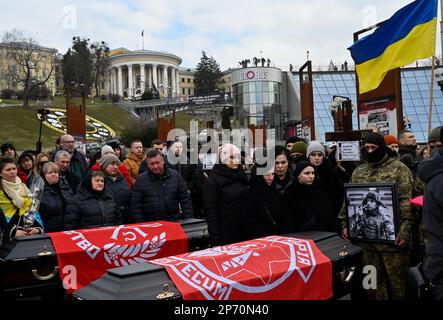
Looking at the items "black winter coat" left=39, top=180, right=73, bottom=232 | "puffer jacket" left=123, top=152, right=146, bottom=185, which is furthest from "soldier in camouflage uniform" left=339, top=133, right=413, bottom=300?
"puffer jacket" left=123, top=152, right=146, bottom=185

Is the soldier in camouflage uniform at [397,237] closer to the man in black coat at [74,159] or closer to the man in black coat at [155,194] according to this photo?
the man in black coat at [155,194]

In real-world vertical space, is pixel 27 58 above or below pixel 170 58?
below

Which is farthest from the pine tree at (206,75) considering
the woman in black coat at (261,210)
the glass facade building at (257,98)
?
the woman in black coat at (261,210)

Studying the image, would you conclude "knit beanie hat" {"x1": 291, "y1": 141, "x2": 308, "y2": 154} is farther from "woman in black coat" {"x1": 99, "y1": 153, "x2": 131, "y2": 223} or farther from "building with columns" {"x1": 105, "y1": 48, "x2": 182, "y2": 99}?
"building with columns" {"x1": 105, "y1": 48, "x2": 182, "y2": 99}

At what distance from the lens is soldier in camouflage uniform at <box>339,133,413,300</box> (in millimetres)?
4043

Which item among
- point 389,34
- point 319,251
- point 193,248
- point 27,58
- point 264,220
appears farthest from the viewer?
point 27,58

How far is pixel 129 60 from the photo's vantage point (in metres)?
97.5

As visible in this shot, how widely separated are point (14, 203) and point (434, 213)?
4.01 metres

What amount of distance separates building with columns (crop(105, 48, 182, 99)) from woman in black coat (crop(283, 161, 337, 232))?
93.4 meters

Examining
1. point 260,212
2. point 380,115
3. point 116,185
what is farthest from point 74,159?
point 380,115

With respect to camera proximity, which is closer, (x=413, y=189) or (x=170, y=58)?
(x=413, y=189)
